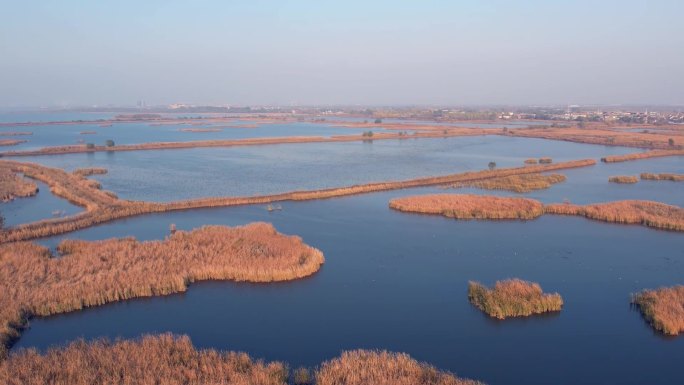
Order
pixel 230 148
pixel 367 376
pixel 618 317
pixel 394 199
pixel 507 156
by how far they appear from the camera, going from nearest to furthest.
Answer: pixel 367 376 < pixel 618 317 < pixel 394 199 < pixel 507 156 < pixel 230 148

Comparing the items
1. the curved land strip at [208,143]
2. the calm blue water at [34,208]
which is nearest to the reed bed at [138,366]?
the calm blue water at [34,208]

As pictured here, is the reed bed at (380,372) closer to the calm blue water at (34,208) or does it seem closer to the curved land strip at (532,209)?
the curved land strip at (532,209)

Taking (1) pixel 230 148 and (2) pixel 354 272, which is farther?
(1) pixel 230 148

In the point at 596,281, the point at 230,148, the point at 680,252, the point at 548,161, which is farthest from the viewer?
the point at 230,148

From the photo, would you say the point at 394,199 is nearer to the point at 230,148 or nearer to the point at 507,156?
the point at 507,156

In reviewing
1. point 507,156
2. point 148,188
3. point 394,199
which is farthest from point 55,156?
point 507,156

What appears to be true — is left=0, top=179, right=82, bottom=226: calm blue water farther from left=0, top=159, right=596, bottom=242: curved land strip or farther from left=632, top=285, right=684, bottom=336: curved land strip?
left=632, top=285, right=684, bottom=336: curved land strip

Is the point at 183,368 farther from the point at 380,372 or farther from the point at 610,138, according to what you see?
the point at 610,138
